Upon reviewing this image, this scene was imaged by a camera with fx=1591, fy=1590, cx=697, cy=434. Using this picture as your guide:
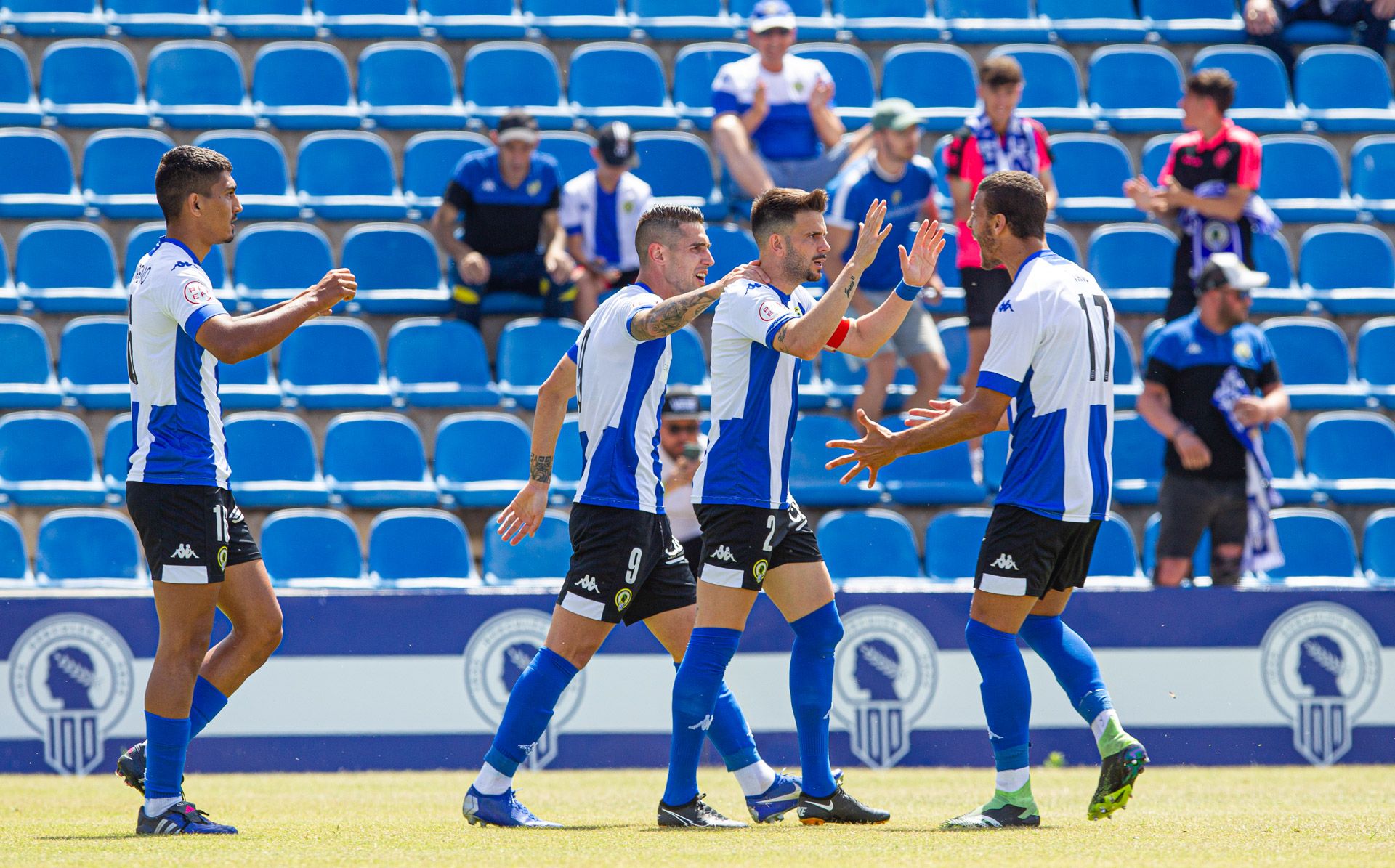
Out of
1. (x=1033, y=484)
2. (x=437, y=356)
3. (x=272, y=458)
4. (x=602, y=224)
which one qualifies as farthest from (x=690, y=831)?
(x=602, y=224)

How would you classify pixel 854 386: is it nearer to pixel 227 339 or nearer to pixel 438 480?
pixel 438 480

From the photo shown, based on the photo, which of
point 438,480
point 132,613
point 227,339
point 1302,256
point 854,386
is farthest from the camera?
point 1302,256

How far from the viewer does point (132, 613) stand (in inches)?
345

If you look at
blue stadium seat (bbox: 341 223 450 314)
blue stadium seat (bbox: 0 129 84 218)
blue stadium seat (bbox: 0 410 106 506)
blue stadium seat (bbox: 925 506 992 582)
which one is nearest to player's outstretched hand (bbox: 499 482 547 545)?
blue stadium seat (bbox: 925 506 992 582)

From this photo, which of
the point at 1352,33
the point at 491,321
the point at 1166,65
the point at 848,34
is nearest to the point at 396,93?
the point at 491,321

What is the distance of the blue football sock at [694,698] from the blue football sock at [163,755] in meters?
1.82

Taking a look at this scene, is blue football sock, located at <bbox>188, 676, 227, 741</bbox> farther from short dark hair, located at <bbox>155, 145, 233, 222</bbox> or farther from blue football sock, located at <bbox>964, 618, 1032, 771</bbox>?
blue football sock, located at <bbox>964, 618, 1032, 771</bbox>

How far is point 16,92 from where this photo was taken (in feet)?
40.9

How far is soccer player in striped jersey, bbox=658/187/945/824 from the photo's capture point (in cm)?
596

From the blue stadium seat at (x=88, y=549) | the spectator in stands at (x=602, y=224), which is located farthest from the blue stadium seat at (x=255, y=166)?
the blue stadium seat at (x=88, y=549)

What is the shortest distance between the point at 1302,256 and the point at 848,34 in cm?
417

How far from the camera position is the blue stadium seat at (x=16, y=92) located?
12.3 metres

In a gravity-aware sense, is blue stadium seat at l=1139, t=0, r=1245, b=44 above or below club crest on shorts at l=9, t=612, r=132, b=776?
above

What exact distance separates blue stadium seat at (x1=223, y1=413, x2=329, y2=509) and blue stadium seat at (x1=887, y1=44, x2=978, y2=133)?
5458mm
